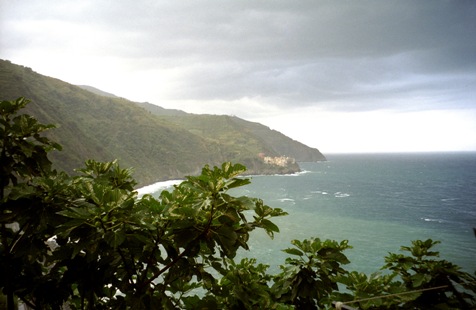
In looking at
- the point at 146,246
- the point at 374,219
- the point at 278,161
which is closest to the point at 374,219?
the point at 374,219

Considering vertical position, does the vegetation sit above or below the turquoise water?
above

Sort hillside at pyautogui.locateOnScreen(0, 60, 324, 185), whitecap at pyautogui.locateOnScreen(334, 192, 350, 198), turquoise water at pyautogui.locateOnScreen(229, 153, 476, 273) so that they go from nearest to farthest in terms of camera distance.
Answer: turquoise water at pyautogui.locateOnScreen(229, 153, 476, 273) → whitecap at pyautogui.locateOnScreen(334, 192, 350, 198) → hillside at pyautogui.locateOnScreen(0, 60, 324, 185)

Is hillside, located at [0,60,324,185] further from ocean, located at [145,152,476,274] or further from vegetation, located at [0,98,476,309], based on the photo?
vegetation, located at [0,98,476,309]

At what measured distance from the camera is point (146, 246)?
254cm

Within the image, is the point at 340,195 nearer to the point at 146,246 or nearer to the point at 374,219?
the point at 374,219

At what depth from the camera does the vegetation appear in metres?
2.34

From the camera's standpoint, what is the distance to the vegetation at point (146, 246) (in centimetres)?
234

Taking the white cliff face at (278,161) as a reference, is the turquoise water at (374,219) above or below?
below

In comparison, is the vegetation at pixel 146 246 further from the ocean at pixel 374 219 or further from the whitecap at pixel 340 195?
the whitecap at pixel 340 195

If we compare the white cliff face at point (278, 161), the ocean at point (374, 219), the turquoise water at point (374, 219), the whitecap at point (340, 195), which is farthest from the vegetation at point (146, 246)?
the white cliff face at point (278, 161)

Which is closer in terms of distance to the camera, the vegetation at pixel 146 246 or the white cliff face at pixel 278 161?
the vegetation at pixel 146 246

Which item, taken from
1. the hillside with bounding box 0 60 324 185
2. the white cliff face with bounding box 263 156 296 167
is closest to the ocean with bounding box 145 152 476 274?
the hillside with bounding box 0 60 324 185

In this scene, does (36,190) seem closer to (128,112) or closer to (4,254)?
(4,254)

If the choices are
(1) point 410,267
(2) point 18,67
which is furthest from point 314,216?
(2) point 18,67
